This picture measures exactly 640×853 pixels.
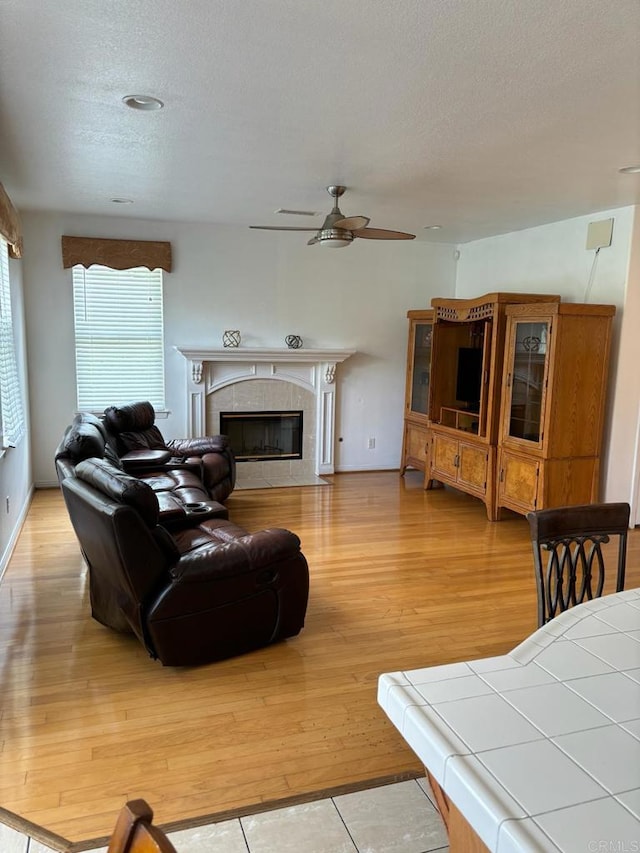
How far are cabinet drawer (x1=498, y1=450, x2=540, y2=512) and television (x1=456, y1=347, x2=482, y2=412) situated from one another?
2.78 feet

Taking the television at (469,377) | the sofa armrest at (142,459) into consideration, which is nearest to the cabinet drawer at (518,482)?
the television at (469,377)

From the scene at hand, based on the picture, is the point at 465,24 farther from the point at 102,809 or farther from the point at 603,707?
the point at 102,809

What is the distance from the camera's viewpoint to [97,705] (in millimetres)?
2635

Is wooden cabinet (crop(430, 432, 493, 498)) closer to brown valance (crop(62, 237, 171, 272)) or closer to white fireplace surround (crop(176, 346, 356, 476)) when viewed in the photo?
white fireplace surround (crop(176, 346, 356, 476))

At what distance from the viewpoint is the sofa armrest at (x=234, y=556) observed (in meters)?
2.82

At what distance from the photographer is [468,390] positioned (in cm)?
623

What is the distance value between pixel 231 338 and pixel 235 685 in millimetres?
4378

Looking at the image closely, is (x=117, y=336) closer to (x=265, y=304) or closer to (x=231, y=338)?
(x=231, y=338)

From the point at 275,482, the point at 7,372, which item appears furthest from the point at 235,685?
the point at 275,482

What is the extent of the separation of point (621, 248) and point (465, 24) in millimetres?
3472

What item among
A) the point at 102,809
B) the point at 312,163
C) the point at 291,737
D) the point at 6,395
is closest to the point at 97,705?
the point at 102,809

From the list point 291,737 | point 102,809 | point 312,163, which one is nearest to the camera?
point 102,809

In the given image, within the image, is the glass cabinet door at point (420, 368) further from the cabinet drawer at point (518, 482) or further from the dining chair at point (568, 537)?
the dining chair at point (568, 537)

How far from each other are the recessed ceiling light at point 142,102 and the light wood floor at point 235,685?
2693 mm
